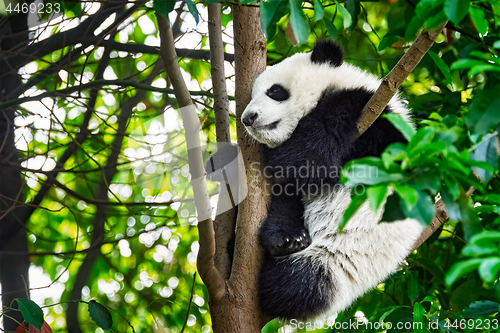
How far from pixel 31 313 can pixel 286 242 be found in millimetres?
1236

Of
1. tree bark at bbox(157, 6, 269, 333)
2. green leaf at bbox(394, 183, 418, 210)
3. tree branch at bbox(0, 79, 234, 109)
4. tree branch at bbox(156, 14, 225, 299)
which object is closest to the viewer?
green leaf at bbox(394, 183, 418, 210)

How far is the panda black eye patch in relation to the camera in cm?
228

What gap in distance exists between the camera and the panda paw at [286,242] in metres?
1.93

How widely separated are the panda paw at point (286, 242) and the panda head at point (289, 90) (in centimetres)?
52

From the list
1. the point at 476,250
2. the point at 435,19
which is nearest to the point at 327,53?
the point at 435,19

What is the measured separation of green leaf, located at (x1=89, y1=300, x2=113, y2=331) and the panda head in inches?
48.6

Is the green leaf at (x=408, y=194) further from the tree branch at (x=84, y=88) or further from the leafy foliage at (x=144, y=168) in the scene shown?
the tree branch at (x=84, y=88)

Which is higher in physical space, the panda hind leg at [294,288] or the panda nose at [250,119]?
the panda nose at [250,119]

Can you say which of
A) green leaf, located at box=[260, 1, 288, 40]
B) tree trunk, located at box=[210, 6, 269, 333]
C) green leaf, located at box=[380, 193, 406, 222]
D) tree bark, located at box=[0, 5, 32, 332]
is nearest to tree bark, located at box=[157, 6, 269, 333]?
tree trunk, located at box=[210, 6, 269, 333]

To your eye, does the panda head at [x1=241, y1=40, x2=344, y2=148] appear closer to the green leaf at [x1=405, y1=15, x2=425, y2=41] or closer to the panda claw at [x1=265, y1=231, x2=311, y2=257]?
the panda claw at [x1=265, y1=231, x2=311, y2=257]

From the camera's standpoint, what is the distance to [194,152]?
1564mm

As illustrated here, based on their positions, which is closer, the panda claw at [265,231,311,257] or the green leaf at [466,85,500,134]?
the green leaf at [466,85,500,134]

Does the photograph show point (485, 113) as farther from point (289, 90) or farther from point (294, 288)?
point (289, 90)

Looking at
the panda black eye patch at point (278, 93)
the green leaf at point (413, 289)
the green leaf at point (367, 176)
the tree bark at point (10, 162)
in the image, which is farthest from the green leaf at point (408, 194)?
the tree bark at point (10, 162)
